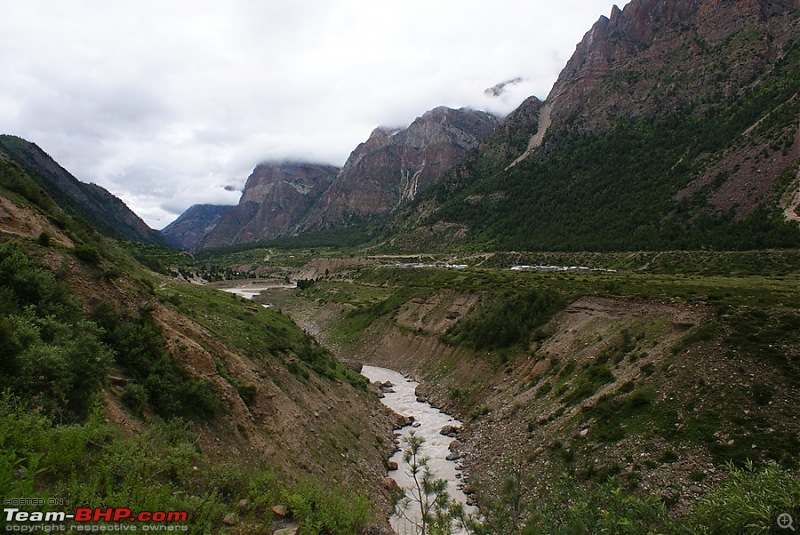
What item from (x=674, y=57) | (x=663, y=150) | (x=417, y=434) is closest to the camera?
(x=417, y=434)

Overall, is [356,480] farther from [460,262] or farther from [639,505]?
[460,262]

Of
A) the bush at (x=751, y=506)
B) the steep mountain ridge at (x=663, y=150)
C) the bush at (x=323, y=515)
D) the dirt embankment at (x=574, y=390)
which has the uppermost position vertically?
the steep mountain ridge at (x=663, y=150)

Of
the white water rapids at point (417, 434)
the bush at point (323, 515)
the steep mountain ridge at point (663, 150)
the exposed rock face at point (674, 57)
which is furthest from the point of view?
the exposed rock face at point (674, 57)

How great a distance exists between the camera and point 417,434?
30078mm

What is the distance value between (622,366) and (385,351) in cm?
3288

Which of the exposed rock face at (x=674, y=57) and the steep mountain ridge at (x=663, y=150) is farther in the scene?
the exposed rock face at (x=674, y=57)

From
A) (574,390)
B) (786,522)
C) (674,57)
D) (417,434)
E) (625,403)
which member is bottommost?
(417,434)

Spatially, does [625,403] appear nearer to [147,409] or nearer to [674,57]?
[147,409]

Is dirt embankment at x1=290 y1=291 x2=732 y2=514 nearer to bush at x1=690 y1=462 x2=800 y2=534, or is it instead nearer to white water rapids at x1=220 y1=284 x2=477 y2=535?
white water rapids at x1=220 y1=284 x2=477 y2=535

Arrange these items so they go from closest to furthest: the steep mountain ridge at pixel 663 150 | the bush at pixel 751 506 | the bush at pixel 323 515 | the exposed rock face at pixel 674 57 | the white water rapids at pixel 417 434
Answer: the bush at pixel 751 506
the bush at pixel 323 515
the white water rapids at pixel 417 434
the steep mountain ridge at pixel 663 150
the exposed rock face at pixel 674 57

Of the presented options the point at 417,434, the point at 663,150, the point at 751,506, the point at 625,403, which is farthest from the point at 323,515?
the point at 663,150

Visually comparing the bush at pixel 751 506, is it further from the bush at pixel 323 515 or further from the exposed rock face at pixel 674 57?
the exposed rock face at pixel 674 57

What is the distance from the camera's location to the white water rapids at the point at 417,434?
64.6ft

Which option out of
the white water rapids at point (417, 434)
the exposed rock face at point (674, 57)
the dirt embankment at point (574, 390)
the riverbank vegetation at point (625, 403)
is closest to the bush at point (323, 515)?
the white water rapids at point (417, 434)
